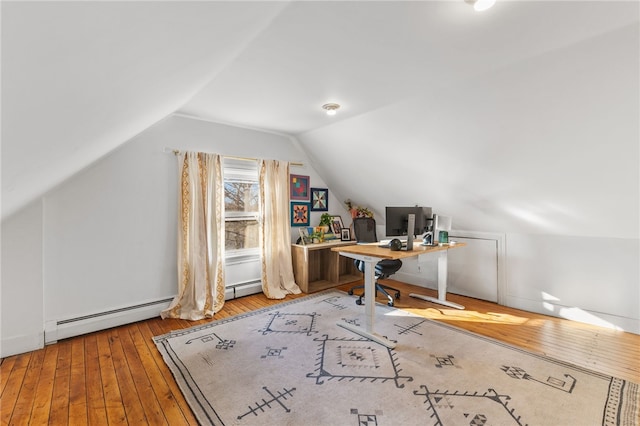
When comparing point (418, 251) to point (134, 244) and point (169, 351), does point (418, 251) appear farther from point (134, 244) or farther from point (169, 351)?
point (134, 244)

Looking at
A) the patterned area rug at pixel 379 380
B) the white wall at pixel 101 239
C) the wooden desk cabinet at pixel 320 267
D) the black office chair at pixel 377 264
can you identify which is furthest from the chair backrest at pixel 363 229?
the white wall at pixel 101 239

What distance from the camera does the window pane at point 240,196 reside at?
3.93m

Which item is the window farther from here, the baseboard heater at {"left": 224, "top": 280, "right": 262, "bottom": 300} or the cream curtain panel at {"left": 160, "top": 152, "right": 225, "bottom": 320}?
the baseboard heater at {"left": 224, "top": 280, "right": 262, "bottom": 300}

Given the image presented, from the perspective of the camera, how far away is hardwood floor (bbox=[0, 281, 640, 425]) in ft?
5.96

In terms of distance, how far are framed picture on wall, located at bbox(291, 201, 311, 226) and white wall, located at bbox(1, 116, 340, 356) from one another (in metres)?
1.33

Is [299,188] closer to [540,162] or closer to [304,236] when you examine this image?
[304,236]

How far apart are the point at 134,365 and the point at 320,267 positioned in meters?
2.96

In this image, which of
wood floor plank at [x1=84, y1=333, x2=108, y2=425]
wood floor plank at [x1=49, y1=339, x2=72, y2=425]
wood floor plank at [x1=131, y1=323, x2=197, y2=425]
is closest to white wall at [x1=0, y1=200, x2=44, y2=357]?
wood floor plank at [x1=49, y1=339, x2=72, y2=425]

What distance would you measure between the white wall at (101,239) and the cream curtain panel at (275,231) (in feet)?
2.35

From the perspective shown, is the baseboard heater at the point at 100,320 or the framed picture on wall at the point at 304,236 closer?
the baseboard heater at the point at 100,320

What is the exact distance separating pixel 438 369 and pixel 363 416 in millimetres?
810

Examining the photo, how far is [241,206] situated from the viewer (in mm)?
4055

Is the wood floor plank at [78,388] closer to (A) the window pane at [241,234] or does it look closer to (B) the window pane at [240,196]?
(A) the window pane at [241,234]

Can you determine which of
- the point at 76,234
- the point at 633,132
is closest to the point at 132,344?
the point at 76,234
